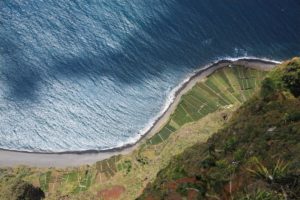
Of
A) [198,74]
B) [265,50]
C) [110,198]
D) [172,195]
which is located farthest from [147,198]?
[265,50]

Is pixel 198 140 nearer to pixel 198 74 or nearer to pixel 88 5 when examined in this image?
pixel 198 74

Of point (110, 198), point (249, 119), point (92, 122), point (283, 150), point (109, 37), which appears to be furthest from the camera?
point (109, 37)

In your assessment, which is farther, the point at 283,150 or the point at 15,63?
the point at 15,63

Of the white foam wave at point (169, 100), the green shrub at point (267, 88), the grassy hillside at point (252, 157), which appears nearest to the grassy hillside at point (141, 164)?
the white foam wave at point (169, 100)

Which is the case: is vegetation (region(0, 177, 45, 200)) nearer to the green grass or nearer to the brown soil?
the green grass

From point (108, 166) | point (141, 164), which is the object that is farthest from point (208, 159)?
point (108, 166)

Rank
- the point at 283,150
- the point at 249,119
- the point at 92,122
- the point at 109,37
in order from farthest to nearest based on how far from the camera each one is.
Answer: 1. the point at 109,37
2. the point at 92,122
3. the point at 249,119
4. the point at 283,150

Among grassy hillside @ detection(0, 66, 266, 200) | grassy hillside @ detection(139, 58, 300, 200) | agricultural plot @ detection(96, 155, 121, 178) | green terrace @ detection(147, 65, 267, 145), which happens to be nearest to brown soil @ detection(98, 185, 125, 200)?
grassy hillside @ detection(0, 66, 266, 200)

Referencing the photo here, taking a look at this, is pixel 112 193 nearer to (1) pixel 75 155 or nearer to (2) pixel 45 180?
(2) pixel 45 180

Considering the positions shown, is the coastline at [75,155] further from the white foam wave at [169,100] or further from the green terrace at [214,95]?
the green terrace at [214,95]
